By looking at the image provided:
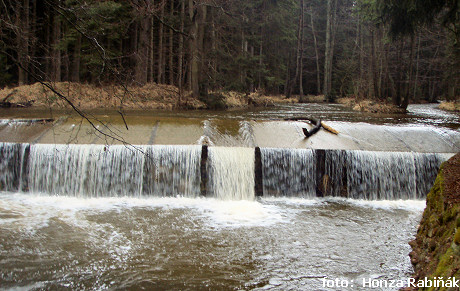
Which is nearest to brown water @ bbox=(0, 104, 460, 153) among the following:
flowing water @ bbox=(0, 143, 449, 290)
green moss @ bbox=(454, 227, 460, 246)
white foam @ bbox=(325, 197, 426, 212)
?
flowing water @ bbox=(0, 143, 449, 290)

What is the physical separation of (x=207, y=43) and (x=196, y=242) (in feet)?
65.3

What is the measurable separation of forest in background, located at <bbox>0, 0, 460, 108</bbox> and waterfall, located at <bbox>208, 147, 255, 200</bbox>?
2.36m

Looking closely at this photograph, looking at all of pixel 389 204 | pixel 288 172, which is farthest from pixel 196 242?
pixel 389 204

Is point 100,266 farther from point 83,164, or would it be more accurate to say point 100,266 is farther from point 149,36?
point 149,36

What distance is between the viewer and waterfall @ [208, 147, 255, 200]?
9570mm

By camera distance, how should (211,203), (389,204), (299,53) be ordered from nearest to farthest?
(211,203) < (389,204) < (299,53)

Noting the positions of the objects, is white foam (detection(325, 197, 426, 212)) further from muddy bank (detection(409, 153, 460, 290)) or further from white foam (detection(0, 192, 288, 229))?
muddy bank (detection(409, 153, 460, 290))

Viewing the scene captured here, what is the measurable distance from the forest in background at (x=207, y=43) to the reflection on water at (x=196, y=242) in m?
2.48

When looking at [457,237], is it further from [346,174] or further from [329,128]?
[329,128]

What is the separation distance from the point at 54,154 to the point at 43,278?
4.97m

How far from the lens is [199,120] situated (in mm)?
12273

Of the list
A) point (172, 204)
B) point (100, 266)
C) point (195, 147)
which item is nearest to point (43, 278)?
point (100, 266)

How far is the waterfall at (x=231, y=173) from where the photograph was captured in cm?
957

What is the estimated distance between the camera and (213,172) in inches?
380
